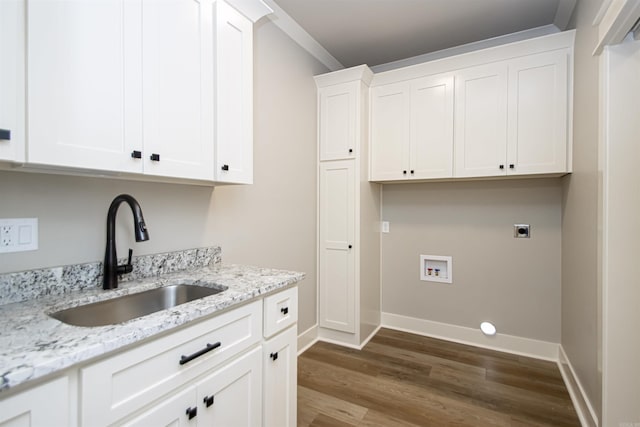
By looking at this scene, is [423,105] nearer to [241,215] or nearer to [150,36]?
[241,215]

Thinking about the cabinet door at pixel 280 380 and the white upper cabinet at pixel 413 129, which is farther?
A: the white upper cabinet at pixel 413 129

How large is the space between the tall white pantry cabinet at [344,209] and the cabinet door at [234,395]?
1531mm

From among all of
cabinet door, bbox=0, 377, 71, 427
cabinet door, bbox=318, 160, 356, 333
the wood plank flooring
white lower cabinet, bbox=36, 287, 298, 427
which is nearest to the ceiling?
cabinet door, bbox=318, 160, 356, 333

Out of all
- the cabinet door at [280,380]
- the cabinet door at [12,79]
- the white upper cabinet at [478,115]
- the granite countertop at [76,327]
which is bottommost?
the cabinet door at [280,380]

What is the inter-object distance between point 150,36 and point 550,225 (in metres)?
2.99

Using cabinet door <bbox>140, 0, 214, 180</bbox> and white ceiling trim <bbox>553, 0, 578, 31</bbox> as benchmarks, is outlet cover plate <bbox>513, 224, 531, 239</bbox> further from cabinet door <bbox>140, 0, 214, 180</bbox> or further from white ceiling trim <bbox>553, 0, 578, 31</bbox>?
cabinet door <bbox>140, 0, 214, 180</bbox>

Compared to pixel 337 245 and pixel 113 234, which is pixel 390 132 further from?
pixel 113 234

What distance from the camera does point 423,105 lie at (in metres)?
2.68

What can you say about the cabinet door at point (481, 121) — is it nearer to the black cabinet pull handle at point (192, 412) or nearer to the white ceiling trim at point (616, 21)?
the white ceiling trim at point (616, 21)

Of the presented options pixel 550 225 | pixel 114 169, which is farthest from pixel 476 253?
pixel 114 169

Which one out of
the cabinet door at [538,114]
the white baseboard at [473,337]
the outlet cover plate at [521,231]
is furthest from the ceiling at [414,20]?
the white baseboard at [473,337]

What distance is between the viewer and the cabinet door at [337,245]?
277 cm

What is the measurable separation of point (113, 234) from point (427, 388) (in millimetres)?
2148

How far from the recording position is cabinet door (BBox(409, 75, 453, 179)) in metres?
2.58
